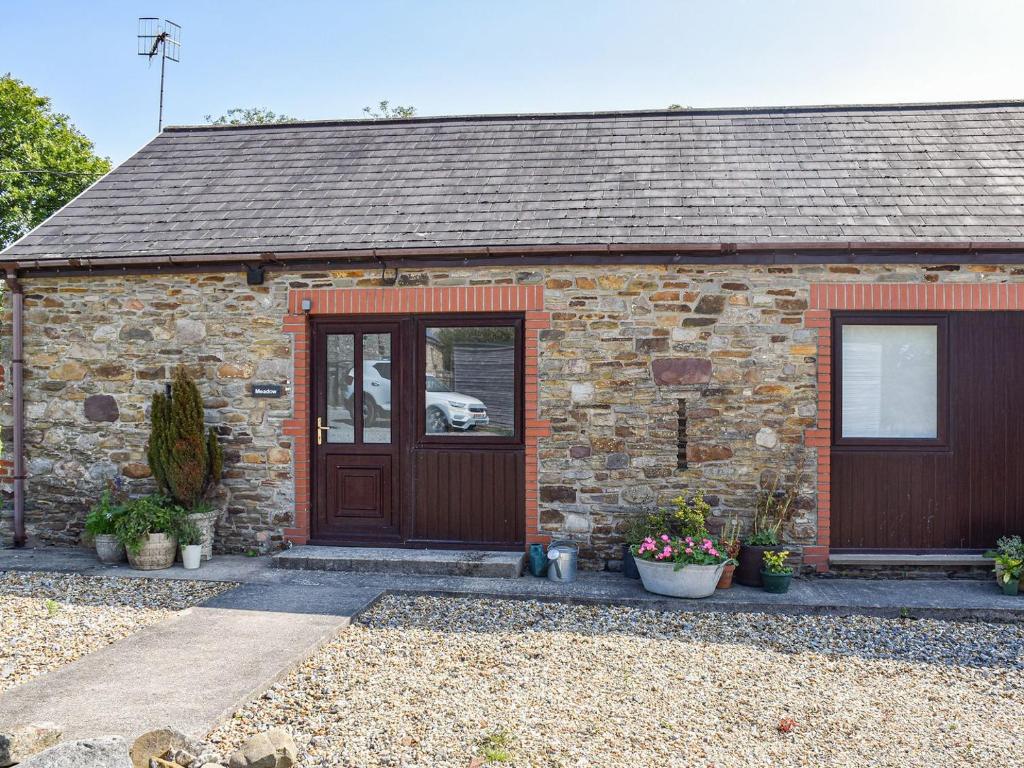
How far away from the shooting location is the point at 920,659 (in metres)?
5.20

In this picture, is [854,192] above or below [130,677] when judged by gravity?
above

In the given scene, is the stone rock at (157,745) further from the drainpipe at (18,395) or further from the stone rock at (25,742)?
the drainpipe at (18,395)

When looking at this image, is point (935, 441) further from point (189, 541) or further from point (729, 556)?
point (189, 541)

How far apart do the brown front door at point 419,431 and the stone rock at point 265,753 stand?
408cm

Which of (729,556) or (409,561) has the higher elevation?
(729,556)

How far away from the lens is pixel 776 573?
6473 mm

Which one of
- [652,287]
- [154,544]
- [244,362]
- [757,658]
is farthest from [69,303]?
[757,658]

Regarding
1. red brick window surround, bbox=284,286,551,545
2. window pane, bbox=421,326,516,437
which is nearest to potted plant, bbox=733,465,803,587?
red brick window surround, bbox=284,286,551,545

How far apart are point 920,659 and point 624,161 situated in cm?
580

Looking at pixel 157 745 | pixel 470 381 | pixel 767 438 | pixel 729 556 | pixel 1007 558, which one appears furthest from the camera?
pixel 470 381

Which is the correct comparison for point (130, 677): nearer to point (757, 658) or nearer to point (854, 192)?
point (757, 658)

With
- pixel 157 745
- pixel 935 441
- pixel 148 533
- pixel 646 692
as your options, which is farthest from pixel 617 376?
pixel 157 745

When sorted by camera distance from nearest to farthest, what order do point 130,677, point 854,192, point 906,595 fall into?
point 130,677
point 906,595
point 854,192

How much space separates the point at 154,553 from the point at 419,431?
2.72 m
